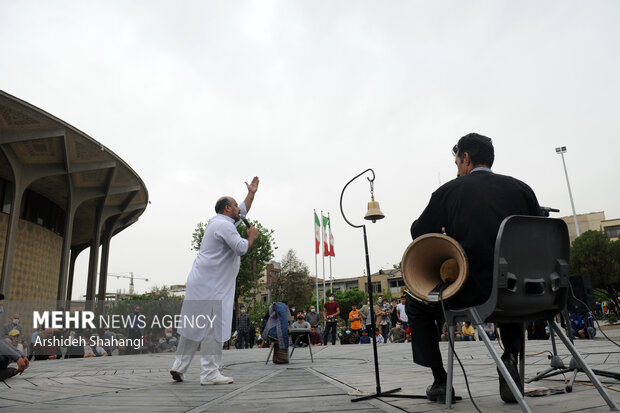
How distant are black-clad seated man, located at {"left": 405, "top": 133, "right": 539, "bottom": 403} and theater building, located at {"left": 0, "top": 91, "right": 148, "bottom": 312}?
60.5 ft

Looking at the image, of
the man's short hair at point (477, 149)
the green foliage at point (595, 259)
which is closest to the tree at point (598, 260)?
the green foliage at point (595, 259)

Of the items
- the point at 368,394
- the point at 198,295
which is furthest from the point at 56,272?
the point at 368,394

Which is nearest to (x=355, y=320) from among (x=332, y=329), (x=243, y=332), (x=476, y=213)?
(x=332, y=329)

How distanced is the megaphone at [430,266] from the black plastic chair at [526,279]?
155 millimetres

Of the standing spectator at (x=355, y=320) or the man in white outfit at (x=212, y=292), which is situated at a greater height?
the man in white outfit at (x=212, y=292)

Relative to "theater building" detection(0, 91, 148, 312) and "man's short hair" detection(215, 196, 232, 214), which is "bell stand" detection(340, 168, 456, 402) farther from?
"theater building" detection(0, 91, 148, 312)

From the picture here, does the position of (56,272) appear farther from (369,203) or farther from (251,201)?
(369,203)

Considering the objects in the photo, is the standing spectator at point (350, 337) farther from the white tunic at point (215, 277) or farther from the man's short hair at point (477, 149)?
the man's short hair at point (477, 149)

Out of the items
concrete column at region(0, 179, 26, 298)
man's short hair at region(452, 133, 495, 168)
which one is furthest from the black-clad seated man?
concrete column at region(0, 179, 26, 298)

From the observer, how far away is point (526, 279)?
2.06 metres

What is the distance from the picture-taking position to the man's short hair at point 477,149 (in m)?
2.63

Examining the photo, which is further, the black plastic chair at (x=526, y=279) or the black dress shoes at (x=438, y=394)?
the black dress shoes at (x=438, y=394)

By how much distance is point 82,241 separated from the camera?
124 ft

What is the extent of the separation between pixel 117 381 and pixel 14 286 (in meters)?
22.0
